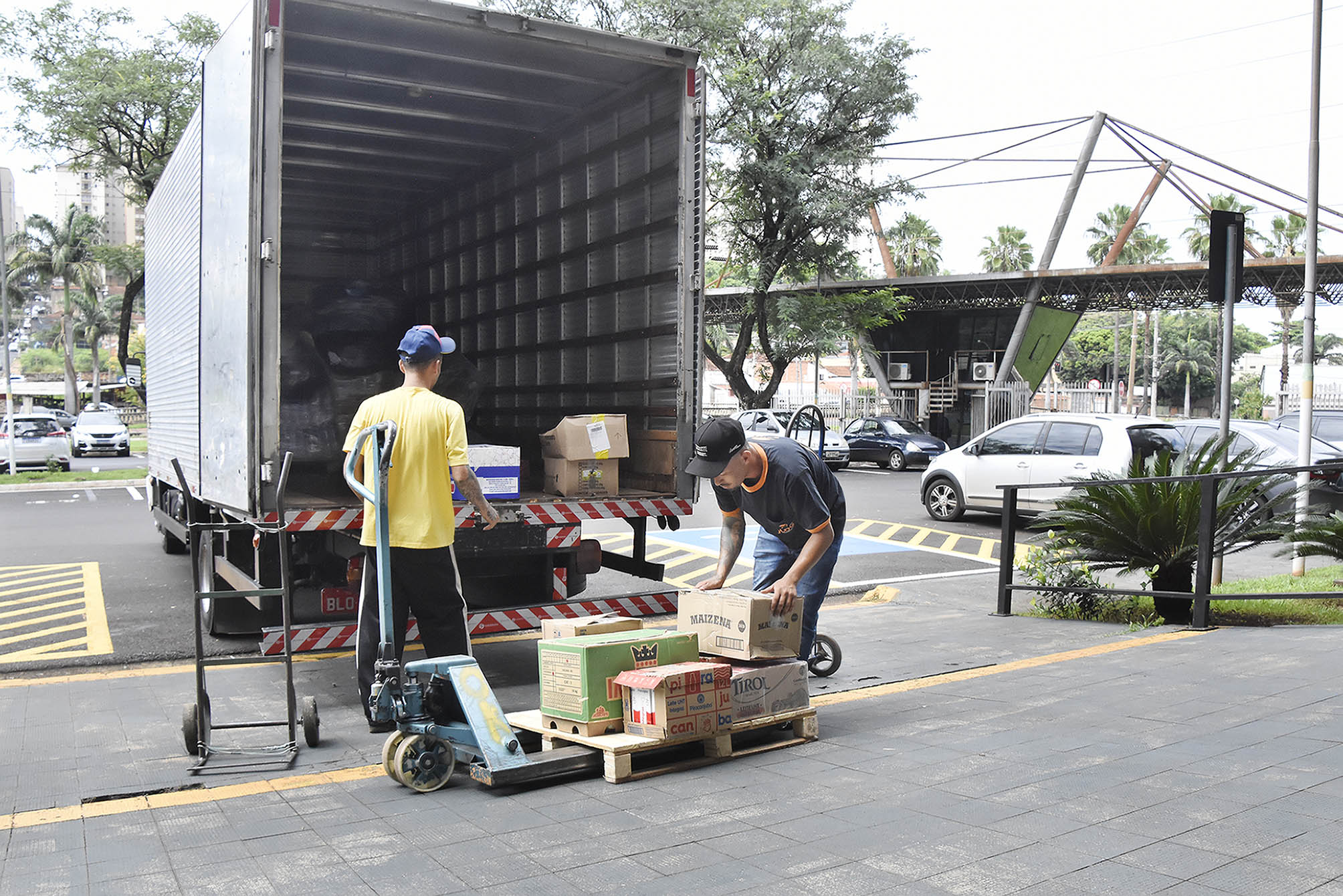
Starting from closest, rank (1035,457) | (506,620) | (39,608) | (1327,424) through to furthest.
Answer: (506,620) < (39,608) < (1035,457) < (1327,424)

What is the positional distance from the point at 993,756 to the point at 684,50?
15.2 ft

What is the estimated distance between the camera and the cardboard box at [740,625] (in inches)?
194

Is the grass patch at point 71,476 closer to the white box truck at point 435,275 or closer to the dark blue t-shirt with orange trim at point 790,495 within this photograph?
the white box truck at point 435,275

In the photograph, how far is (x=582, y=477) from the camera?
6742 millimetres

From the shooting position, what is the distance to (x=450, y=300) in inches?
421

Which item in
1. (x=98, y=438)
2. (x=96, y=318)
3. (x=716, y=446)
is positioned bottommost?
(x=98, y=438)

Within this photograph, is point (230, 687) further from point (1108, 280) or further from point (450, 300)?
point (1108, 280)

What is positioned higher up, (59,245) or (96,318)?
(59,245)

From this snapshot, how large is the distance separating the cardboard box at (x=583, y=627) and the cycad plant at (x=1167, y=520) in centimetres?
440

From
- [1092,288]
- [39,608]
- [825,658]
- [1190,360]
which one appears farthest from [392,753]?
[1190,360]

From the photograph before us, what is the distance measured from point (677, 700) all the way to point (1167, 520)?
15.8 feet

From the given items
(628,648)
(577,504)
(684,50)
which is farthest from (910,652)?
(684,50)

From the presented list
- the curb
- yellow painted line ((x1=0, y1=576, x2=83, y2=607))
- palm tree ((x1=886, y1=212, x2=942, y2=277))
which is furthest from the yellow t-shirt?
palm tree ((x1=886, y1=212, x2=942, y2=277))

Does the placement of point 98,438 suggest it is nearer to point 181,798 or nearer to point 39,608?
point 39,608
